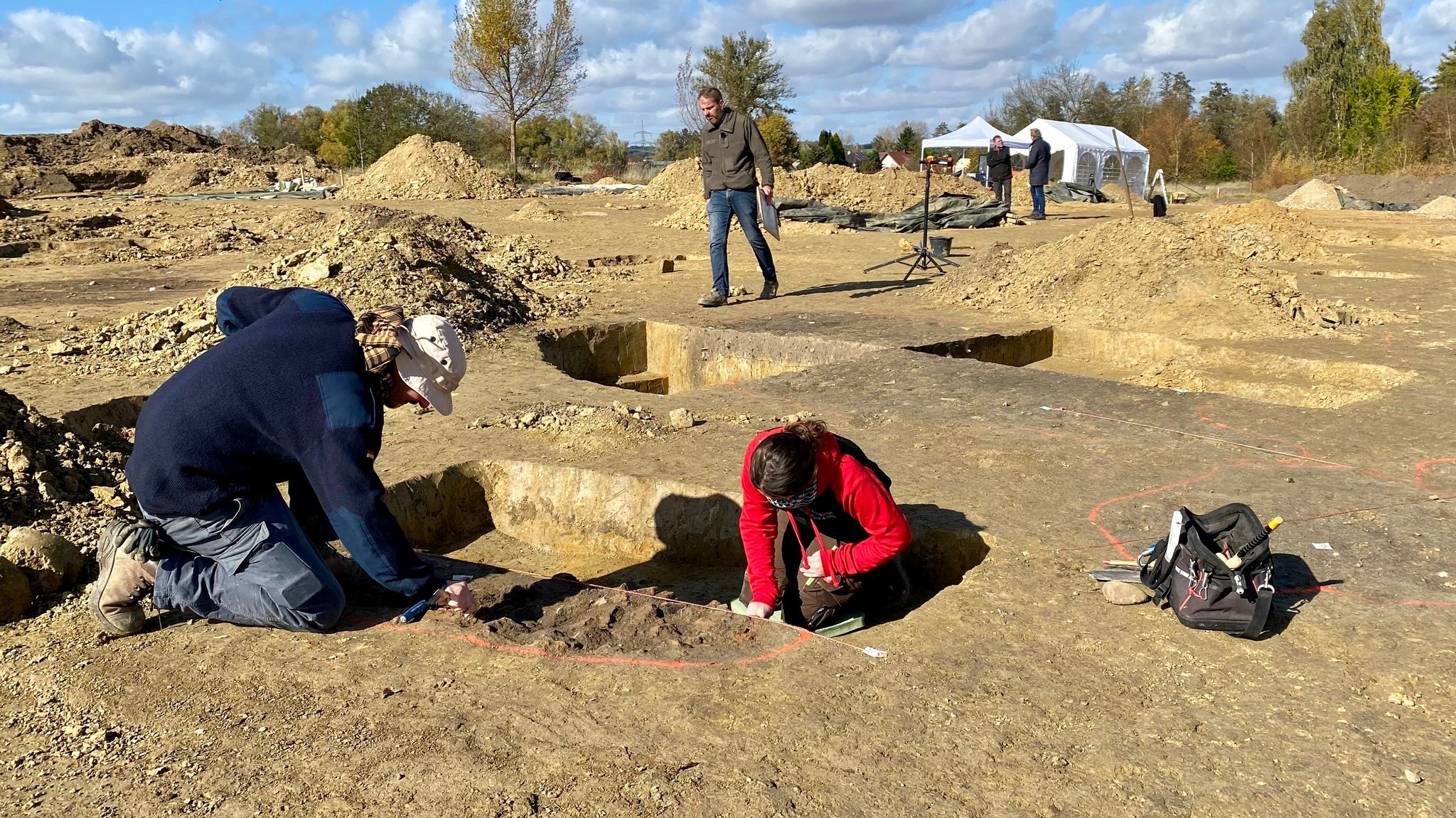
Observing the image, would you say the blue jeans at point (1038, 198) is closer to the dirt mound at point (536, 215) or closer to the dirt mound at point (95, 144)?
the dirt mound at point (536, 215)

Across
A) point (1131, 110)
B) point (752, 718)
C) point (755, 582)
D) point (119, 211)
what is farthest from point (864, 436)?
point (1131, 110)

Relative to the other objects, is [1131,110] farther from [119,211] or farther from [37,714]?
[37,714]

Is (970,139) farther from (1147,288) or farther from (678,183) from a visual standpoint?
(1147,288)

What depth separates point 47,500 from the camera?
4.27 meters

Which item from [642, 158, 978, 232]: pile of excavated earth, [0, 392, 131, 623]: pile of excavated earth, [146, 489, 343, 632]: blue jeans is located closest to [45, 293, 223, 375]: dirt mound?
[0, 392, 131, 623]: pile of excavated earth

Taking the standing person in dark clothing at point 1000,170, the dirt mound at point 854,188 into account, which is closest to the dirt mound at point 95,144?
the dirt mound at point 854,188

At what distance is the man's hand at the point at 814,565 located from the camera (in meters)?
3.73

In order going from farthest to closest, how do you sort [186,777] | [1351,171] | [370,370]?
1. [1351,171]
2. [370,370]
3. [186,777]

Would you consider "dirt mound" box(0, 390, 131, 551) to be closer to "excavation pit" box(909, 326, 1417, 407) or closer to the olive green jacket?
"excavation pit" box(909, 326, 1417, 407)

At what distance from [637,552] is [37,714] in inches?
105

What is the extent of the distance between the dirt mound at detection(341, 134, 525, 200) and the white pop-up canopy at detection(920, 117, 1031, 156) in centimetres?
1316

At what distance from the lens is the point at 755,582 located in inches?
144

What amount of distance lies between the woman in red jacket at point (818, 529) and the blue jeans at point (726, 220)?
571 cm

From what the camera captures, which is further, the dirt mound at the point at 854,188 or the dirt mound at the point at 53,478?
the dirt mound at the point at 854,188
